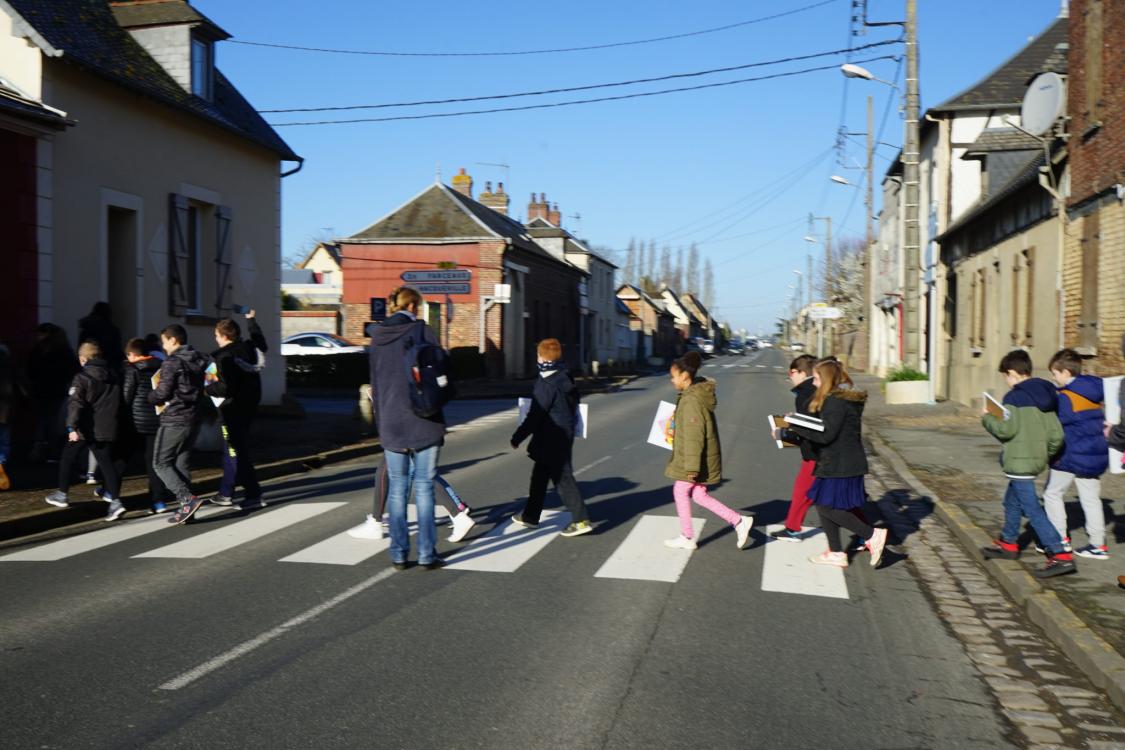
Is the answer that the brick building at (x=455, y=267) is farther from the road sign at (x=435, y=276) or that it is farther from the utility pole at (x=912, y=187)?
the utility pole at (x=912, y=187)

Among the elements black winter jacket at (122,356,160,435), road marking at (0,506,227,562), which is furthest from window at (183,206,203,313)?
road marking at (0,506,227,562)

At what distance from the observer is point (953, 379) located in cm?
2758

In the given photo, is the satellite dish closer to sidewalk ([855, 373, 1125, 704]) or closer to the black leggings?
sidewalk ([855, 373, 1125, 704])

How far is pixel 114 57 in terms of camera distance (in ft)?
53.3

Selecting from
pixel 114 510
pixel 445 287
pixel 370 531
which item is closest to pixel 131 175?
pixel 114 510

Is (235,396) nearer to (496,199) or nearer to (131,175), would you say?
(131,175)

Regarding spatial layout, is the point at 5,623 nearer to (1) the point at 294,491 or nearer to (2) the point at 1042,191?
(1) the point at 294,491

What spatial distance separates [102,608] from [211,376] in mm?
3620

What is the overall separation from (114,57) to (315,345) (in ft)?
61.8

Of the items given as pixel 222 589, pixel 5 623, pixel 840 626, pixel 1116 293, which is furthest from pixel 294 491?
pixel 1116 293

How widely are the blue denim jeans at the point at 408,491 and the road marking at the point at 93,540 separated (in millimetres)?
2614

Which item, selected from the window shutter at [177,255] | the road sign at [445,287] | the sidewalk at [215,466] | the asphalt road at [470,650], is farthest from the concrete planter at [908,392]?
the asphalt road at [470,650]

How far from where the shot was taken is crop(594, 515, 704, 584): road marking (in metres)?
7.48

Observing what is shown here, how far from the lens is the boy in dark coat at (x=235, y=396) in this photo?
32.2ft
